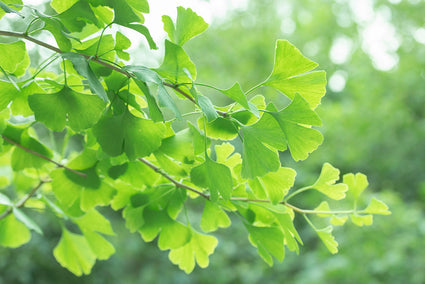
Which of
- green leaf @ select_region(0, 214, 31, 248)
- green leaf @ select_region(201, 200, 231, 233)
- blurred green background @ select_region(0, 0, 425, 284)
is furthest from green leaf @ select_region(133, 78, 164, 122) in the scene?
blurred green background @ select_region(0, 0, 425, 284)

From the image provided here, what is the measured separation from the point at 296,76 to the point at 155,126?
102 mm

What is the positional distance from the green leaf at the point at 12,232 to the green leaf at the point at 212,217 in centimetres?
21

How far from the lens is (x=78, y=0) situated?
253 mm

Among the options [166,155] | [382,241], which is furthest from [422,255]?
[166,155]

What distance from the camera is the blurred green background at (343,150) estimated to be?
179 cm

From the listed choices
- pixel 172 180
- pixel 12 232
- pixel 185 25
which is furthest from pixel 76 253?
pixel 185 25

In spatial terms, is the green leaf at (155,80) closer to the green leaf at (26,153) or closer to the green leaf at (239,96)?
the green leaf at (239,96)

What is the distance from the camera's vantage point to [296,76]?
0.96 ft

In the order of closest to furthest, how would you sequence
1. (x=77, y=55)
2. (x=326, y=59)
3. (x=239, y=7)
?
(x=77, y=55), (x=326, y=59), (x=239, y=7)

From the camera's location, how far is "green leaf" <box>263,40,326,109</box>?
Answer: 28 centimetres

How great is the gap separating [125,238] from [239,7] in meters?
2.26

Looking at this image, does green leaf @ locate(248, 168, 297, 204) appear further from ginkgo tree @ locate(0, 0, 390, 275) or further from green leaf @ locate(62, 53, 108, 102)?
green leaf @ locate(62, 53, 108, 102)

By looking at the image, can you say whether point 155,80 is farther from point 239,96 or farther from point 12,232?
point 12,232

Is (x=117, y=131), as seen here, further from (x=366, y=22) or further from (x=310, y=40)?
(x=366, y=22)
